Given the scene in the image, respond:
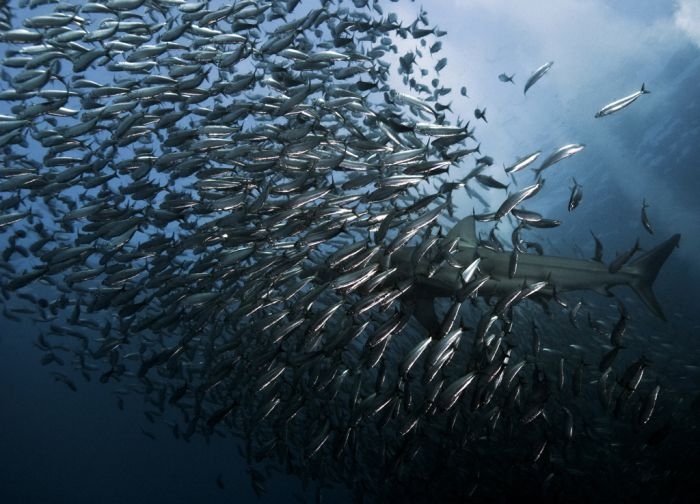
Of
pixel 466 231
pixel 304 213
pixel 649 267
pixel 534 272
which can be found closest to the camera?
pixel 304 213

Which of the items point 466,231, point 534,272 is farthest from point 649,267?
point 466,231

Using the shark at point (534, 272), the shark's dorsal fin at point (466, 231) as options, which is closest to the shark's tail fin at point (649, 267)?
the shark at point (534, 272)

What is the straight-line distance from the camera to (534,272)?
246 inches

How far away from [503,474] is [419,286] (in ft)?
29.6

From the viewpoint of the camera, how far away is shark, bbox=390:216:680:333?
240 inches

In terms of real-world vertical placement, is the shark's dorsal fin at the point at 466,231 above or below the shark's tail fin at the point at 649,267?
below

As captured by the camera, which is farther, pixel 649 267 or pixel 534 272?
pixel 534 272

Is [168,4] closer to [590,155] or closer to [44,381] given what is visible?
[590,155]

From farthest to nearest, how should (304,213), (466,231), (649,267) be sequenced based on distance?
(466,231) → (649,267) → (304,213)

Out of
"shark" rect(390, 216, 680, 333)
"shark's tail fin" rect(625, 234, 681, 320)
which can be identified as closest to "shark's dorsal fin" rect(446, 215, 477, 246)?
"shark" rect(390, 216, 680, 333)

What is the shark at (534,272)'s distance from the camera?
6086 mm

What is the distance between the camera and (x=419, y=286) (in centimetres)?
678

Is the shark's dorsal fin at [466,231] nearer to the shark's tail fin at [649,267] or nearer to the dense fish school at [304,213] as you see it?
the dense fish school at [304,213]

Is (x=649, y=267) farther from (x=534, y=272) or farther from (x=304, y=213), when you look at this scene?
(x=304, y=213)
